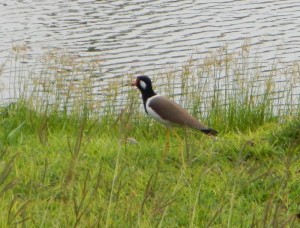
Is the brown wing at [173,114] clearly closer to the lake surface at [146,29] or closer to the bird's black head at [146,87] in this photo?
the bird's black head at [146,87]

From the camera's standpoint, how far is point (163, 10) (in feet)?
57.4

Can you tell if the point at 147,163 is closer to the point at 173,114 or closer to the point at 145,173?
the point at 145,173

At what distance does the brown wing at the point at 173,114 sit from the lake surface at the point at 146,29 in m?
5.11

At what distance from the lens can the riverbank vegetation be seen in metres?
3.17

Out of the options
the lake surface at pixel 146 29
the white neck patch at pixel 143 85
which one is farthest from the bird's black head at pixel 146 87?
the lake surface at pixel 146 29

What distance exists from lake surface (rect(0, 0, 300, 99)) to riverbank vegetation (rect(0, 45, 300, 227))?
2.94m

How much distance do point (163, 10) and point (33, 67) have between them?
19.9 ft

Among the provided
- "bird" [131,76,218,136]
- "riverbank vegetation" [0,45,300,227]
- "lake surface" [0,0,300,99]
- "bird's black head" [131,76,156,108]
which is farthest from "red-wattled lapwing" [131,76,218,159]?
"lake surface" [0,0,300,99]

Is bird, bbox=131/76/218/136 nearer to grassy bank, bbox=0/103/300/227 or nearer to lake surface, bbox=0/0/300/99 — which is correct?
grassy bank, bbox=0/103/300/227

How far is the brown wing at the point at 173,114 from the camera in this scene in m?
6.61

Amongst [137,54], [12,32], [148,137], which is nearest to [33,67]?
[137,54]

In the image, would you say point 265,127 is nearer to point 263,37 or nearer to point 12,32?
point 263,37

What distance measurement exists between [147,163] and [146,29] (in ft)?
32.0

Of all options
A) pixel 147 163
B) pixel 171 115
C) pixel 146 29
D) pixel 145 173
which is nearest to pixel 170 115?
pixel 171 115
